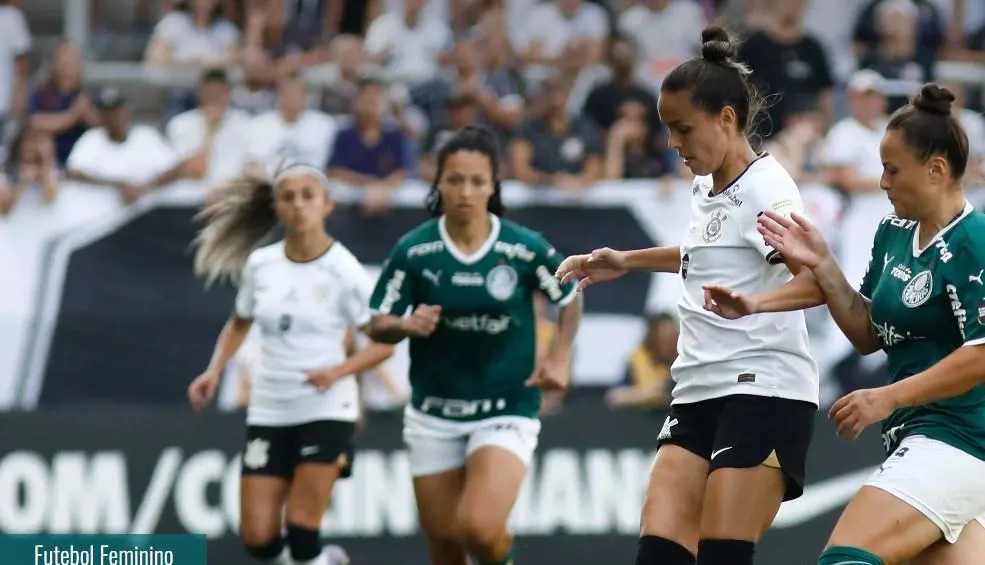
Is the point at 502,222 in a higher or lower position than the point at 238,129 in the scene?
lower

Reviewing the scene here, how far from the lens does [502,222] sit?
7781mm

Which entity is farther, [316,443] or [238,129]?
[238,129]

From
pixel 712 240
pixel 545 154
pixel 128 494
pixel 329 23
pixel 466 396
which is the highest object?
pixel 329 23

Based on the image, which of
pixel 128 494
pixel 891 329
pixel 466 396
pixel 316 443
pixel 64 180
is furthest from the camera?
pixel 64 180

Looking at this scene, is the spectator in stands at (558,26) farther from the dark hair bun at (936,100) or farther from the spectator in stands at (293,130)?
the dark hair bun at (936,100)

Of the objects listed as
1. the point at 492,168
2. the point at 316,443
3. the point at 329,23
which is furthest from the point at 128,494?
the point at 329,23

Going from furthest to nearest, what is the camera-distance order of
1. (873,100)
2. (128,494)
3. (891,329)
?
(873,100), (128,494), (891,329)

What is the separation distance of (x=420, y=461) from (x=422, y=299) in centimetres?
78

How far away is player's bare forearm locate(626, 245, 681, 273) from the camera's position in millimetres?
6133

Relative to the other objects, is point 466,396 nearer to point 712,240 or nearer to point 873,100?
point 712,240

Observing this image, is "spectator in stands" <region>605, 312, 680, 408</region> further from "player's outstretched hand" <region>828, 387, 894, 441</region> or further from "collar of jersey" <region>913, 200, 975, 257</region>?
"player's outstretched hand" <region>828, 387, 894, 441</region>

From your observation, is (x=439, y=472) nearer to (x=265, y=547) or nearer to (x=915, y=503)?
(x=265, y=547)

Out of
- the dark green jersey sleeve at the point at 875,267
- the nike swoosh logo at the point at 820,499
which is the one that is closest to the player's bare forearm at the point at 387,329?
the dark green jersey sleeve at the point at 875,267

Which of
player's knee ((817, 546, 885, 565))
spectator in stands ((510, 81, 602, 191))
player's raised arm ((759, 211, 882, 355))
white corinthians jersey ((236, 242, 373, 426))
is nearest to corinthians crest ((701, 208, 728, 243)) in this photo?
player's raised arm ((759, 211, 882, 355))
